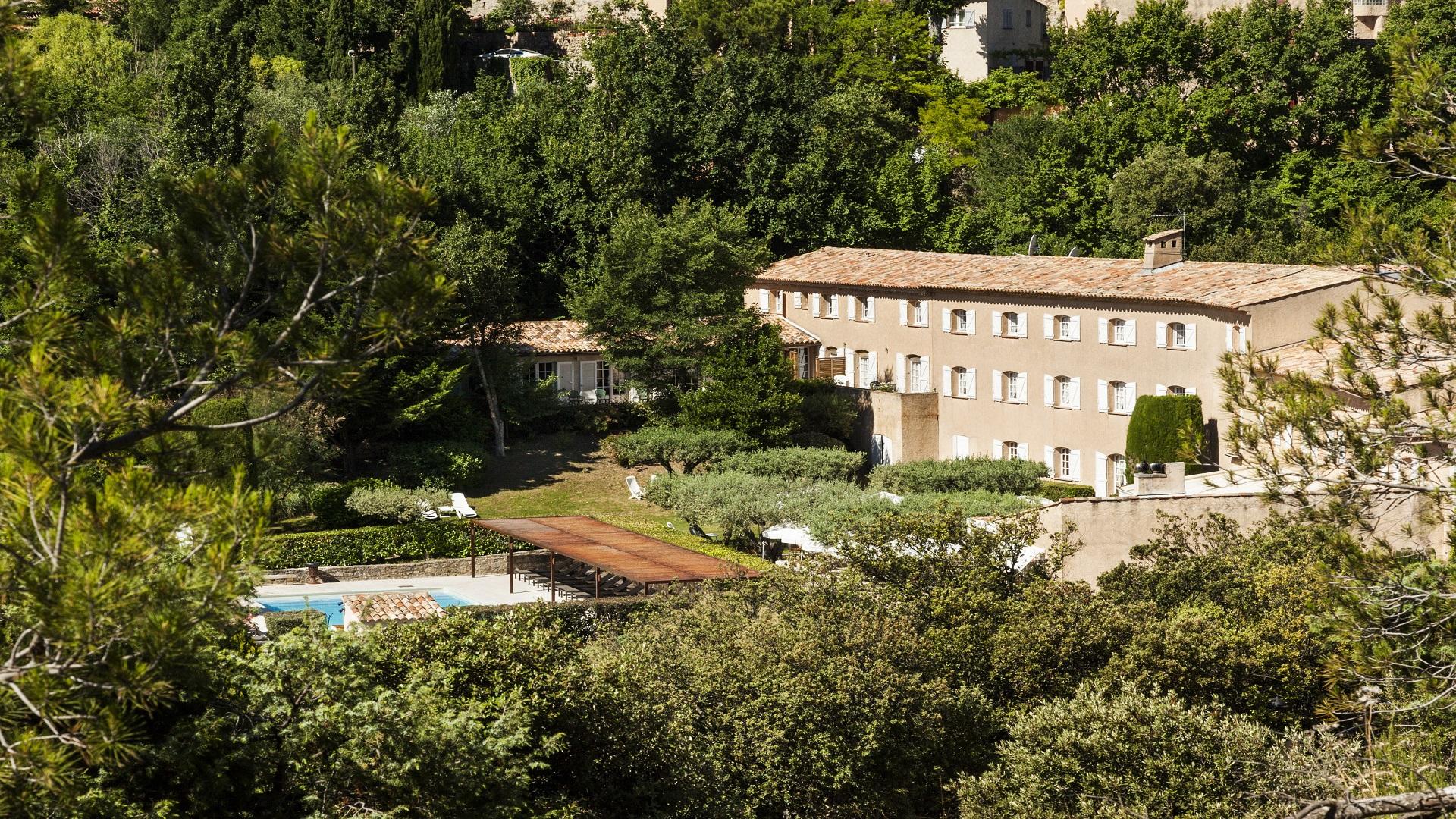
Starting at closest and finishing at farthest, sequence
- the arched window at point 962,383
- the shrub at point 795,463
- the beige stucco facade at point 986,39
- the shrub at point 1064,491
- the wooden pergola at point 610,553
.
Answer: the wooden pergola at point 610,553
the shrub at point 1064,491
the shrub at point 795,463
the arched window at point 962,383
the beige stucco facade at point 986,39

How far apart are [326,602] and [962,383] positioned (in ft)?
64.5

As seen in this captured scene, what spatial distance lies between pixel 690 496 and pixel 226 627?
24.0m

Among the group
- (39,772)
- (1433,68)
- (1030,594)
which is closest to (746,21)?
(1030,594)

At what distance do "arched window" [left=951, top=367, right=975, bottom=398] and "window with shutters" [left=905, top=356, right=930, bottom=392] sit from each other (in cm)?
98

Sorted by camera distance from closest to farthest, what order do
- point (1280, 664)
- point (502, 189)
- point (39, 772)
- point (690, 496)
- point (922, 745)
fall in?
point (39, 772)
point (922, 745)
point (1280, 664)
point (690, 496)
point (502, 189)

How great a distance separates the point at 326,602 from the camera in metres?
34.1

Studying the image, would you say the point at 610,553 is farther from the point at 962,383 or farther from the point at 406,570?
the point at 962,383

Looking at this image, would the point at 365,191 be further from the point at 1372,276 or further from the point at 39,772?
Answer: the point at 1372,276

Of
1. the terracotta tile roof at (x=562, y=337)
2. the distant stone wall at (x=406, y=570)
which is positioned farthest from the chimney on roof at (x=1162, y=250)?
the distant stone wall at (x=406, y=570)

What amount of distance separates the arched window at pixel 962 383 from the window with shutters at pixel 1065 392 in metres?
3.03

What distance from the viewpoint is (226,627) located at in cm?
1518

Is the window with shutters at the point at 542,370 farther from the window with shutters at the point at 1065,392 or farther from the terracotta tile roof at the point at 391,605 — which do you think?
the terracotta tile roof at the point at 391,605

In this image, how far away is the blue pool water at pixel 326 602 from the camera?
32.9 m

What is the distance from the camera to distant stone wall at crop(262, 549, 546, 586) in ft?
120
